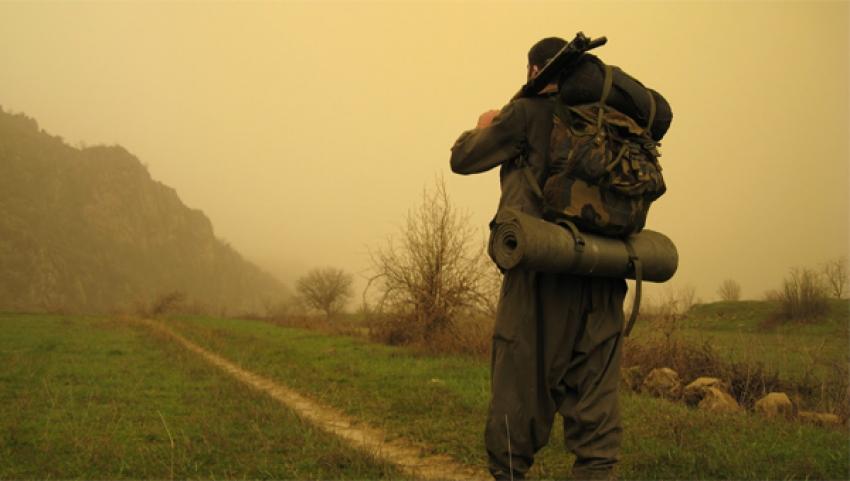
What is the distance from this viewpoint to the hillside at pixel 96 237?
81250 millimetres

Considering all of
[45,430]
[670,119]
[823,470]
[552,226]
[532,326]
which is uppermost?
[670,119]

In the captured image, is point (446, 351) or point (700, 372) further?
point (446, 351)

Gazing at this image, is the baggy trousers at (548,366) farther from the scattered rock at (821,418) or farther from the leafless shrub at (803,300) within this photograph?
the leafless shrub at (803,300)

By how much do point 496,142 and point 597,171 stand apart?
1.83 ft

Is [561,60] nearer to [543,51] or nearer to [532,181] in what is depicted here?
[543,51]

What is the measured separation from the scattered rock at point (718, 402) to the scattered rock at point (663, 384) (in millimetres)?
633

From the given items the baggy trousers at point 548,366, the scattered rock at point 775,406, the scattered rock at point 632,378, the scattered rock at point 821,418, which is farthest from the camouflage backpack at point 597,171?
the scattered rock at point 632,378

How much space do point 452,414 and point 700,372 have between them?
13.0 ft

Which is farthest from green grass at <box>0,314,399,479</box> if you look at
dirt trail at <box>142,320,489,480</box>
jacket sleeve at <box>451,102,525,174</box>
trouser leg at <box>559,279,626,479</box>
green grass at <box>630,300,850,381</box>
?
green grass at <box>630,300,850,381</box>

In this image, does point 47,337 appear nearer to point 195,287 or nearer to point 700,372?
point 700,372

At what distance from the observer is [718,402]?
22.6 ft

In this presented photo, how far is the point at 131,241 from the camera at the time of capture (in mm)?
119750

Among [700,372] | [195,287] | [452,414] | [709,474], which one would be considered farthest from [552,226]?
[195,287]

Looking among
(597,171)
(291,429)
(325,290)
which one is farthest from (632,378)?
(325,290)
